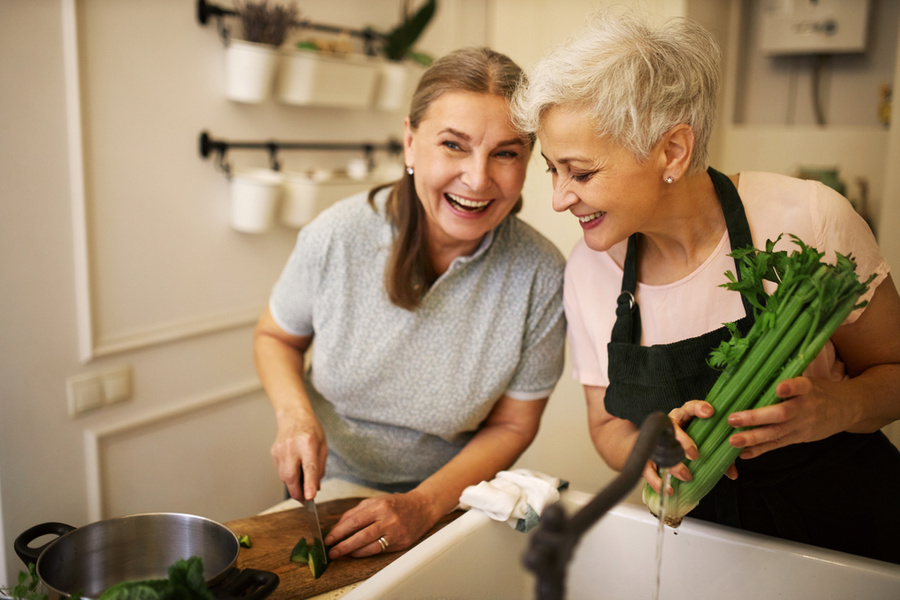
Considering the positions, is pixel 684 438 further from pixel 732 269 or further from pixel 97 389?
pixel 97 389

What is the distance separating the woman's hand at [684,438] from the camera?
3.08 ft

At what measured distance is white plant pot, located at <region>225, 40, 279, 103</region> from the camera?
2.04 meters

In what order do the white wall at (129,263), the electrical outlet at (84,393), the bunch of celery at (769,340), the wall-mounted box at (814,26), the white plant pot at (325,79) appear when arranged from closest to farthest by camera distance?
the bunch of celery at (769,340), the white wall at (129,263), the electrical outlet at (84,393), the white plant pot at (325,79), the wall-mounted box at (814,26)

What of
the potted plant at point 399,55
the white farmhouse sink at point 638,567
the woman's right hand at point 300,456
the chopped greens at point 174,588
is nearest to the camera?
the chopped greens at point 174,588

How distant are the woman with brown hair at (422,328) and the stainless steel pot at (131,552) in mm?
349

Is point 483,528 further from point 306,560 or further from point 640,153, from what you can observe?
point 640,153

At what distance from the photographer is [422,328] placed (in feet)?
4.72

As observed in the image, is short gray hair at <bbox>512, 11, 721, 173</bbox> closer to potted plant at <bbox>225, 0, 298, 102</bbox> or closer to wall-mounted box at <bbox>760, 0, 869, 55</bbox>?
potted plant at <bbox>225, 0, 298, 102</bbox>

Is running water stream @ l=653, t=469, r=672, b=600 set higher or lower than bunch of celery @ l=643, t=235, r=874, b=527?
lower

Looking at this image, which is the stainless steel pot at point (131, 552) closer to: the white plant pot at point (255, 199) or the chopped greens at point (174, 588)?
the chopped greens at point (174, 588)

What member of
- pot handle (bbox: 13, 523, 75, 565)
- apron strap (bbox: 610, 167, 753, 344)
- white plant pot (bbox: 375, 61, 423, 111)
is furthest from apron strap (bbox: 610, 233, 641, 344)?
white plant pot (bbox: 375, 61, 423, 111)

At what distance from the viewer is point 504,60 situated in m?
1.29

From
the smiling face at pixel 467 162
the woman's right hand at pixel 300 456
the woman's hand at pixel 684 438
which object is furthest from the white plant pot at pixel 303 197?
the woman's hand at pixel 684 438

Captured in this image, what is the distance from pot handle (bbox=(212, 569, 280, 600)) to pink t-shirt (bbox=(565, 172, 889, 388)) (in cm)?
64
